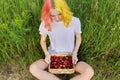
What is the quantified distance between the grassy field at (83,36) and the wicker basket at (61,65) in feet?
0.73

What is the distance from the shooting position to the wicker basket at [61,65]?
3.11 metres

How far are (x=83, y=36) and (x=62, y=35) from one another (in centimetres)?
26

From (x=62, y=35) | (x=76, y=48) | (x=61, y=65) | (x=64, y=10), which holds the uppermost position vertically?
(x=64, y=10)

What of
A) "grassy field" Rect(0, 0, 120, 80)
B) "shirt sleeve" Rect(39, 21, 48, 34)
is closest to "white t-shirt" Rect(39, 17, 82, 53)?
"shirt sleeve" Rect(39, 21, 48, 34)

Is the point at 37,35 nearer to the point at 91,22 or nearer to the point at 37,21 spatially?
the point at 37,21

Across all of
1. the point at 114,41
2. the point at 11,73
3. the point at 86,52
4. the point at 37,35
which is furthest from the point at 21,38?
the point at 114,41

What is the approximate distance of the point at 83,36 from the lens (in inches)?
129

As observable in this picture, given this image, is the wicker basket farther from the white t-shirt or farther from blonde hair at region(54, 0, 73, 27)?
blonde hair at region(54, 0, 73, 27)

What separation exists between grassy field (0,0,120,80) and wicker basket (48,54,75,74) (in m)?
0.22

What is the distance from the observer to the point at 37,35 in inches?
130

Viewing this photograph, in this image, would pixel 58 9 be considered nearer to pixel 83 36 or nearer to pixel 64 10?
pixel 64 10

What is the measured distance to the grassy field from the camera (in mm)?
3158

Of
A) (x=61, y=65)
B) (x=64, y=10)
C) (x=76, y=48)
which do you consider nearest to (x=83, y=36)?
(x=76, y=48)

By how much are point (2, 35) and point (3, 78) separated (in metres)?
0.43
